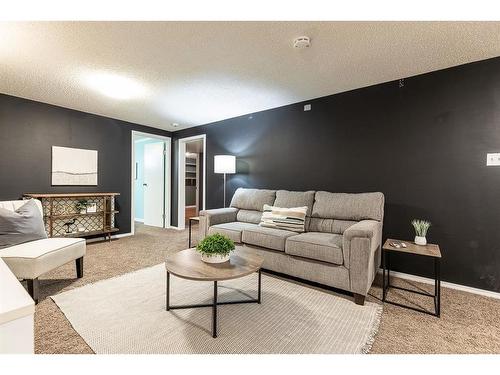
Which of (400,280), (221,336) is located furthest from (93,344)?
(400,280)

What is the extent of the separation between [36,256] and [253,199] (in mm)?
2442

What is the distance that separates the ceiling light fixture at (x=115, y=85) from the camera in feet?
8.42

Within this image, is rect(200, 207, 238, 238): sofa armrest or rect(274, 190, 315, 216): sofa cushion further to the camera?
rect(200, 207, 238, 238): sofa armrest

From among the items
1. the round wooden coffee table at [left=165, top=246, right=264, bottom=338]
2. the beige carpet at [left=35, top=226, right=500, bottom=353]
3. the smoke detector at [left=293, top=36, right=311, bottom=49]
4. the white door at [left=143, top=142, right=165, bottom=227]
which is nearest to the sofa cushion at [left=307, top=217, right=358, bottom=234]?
the beige carpet at [left=35, top=226, right=500, bottom=353]

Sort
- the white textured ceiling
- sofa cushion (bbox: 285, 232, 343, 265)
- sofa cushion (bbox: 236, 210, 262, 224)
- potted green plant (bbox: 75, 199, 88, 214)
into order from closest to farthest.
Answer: the white textured ceiling
sofa cushion (bbox: 285, 232, 343, 265)
sofa cushion (bbox: 236, 210, 262, 224)
potted green plant (bbox: 75, 199, 88, 214)

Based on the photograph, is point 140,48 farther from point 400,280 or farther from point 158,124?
point 400,280

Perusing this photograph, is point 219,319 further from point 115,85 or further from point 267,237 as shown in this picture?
point 115,85

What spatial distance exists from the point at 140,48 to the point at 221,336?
239 centimetres

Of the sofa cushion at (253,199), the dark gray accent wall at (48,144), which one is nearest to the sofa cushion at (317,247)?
the sofa cushion at (253,199)

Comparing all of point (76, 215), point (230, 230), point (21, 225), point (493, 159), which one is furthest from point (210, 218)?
point (493, 159)

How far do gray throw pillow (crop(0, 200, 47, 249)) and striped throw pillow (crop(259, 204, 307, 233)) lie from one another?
7.81 feet

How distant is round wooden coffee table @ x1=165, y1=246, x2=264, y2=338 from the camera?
153 centimetres

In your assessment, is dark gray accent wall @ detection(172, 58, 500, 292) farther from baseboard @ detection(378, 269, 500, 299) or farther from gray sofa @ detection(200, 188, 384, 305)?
gray sofa @ detection(200, 188, 384, 305)

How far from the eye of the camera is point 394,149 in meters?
2.71
